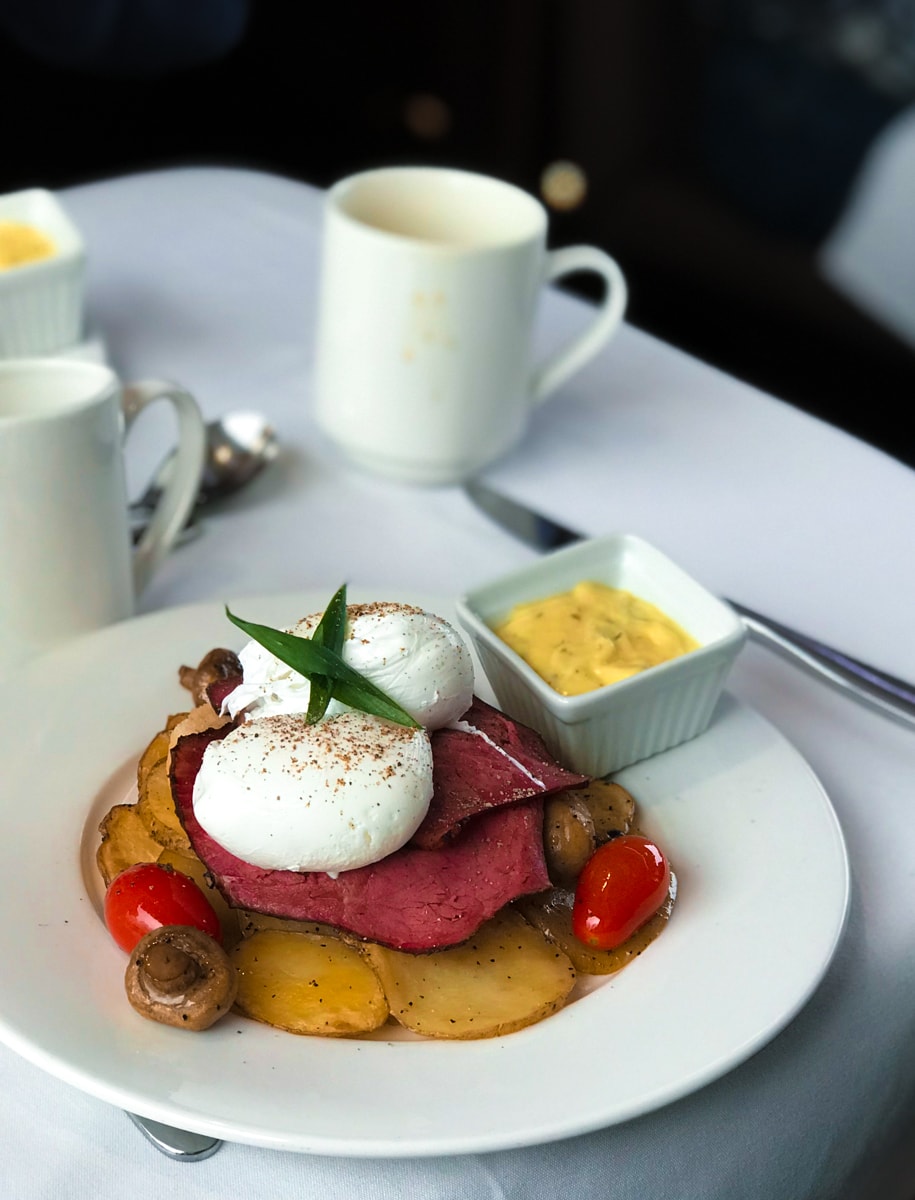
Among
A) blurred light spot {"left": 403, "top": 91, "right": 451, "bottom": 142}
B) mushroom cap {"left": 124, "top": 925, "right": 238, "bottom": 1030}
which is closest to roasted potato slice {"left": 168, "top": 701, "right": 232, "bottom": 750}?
mushroom cap {"left": 124, "top": 925, "right": 238, "bottom": 1030}

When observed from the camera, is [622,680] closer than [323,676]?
No

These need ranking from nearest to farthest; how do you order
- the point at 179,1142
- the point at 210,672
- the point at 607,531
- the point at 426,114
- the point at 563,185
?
the point at 179,1142, the point at 210,672, the point at 607,531, the point at 563,185, the point at 426,114

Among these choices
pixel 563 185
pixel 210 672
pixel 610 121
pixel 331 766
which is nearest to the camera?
pixel 331 766

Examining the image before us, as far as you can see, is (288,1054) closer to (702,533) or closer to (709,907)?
(709,907)

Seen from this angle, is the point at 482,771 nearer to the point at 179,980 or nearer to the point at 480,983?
the point at 480,983

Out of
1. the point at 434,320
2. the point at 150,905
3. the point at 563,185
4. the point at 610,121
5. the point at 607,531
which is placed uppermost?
the point at 434,320

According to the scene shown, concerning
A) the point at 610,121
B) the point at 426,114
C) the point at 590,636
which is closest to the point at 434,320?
the point at 590,636

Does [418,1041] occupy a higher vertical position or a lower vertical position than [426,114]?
higher
